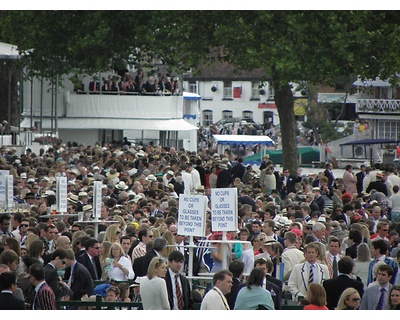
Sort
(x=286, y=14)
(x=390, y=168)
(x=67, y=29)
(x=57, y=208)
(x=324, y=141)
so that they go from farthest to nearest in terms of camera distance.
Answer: (x=324, y=141) → (x=67, y=29) → (x=286, y=14) → (x=390, y=168) → (x=57, y=208)

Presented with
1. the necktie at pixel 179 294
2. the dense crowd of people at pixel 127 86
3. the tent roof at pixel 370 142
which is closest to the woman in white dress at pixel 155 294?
the necktie at pixel 179 294

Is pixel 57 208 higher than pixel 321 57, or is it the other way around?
pixel 321 57

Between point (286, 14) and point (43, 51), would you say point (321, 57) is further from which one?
point (43, 51)

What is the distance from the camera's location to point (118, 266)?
15.6 metres

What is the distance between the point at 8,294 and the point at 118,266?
3610 mm

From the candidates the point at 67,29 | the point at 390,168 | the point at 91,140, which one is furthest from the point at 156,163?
the point at 91,140

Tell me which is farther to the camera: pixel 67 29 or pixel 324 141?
pixel 324 141

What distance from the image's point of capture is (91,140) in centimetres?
5681

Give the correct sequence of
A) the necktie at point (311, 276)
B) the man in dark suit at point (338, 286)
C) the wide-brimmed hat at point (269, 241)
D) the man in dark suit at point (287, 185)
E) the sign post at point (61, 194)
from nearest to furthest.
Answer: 1. the man in dark suit at point (338, 286)
2. the necktie at point (311, 276)
3. the wide-brimmed hat at point (269, 241)
4. the sign post at point (61, 194)
5. the man in dark suit at point (287, 185)

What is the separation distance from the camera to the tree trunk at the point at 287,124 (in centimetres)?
4294

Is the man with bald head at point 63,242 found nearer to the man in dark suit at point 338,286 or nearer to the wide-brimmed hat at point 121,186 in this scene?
the man in dark suit at point 338,286

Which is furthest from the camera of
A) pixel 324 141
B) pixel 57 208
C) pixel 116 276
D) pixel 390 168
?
pixel 324 141

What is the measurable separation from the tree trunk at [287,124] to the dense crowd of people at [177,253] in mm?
14223

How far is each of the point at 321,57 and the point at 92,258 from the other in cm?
2551
